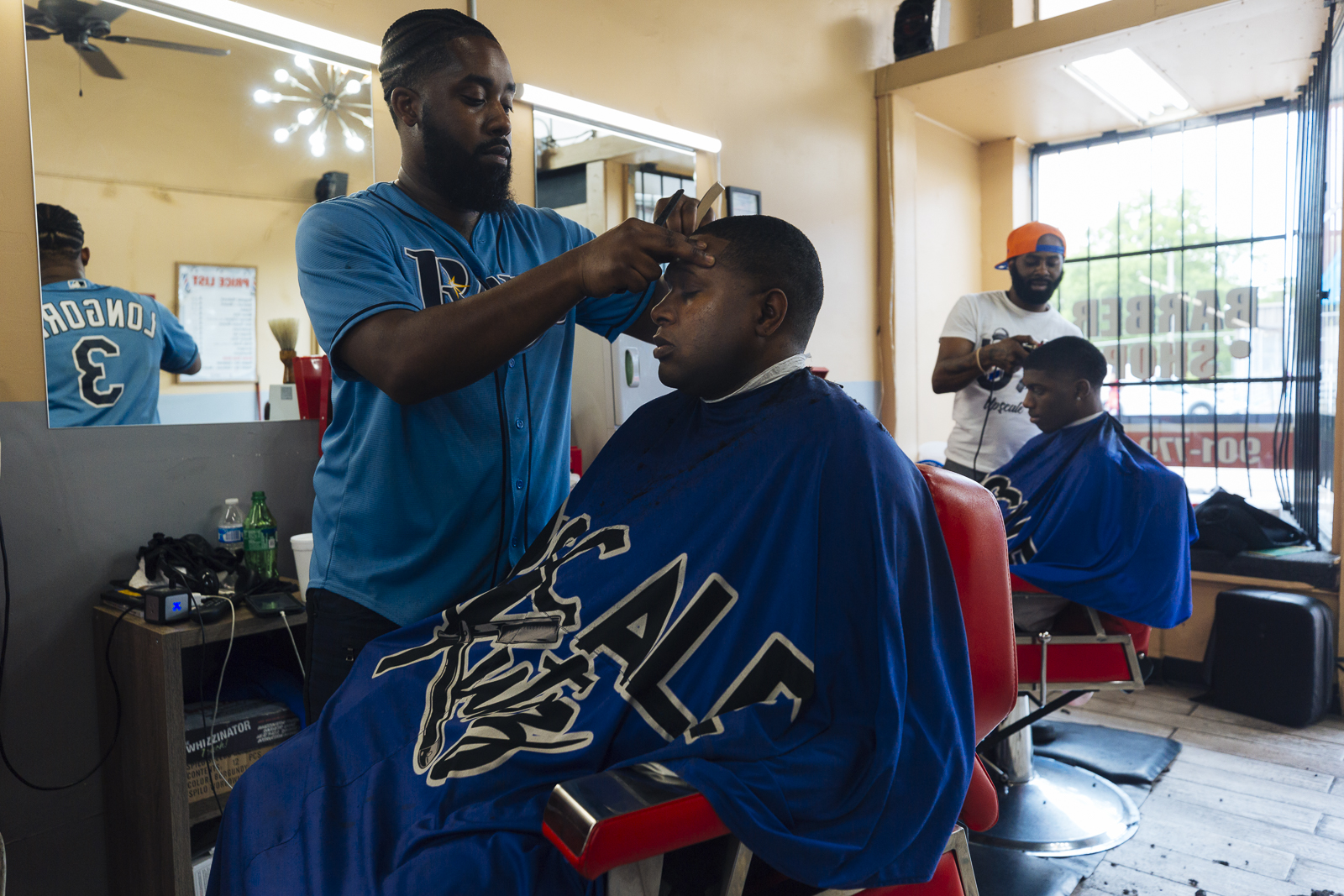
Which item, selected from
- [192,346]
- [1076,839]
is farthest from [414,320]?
[1076,839]

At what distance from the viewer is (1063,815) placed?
2.46 m

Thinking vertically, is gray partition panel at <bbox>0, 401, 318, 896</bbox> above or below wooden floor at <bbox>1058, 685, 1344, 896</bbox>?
above

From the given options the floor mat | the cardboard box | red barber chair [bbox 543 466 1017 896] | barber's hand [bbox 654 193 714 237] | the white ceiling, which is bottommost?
the floor mat

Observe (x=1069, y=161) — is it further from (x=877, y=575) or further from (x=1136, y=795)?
(x=877, y=575)

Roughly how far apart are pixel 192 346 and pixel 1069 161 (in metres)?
5.05

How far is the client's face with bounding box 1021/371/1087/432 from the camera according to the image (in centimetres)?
263

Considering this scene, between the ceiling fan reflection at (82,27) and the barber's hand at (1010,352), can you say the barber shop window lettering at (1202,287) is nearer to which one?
the barber's hand at (1010,352)

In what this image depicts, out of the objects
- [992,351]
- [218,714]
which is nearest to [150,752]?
[218,714]

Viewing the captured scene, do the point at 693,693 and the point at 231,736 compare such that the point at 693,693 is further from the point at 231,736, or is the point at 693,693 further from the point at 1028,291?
the point at 1028,291

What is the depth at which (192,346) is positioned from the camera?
2102 mm

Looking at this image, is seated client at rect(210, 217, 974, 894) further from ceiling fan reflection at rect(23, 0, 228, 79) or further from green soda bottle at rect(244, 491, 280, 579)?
ceiling fan reflection at rect(23, 0, 228, 79)

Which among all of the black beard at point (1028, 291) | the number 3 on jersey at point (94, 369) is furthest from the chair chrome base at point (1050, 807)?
the number 3 on jersey at point (94, 369)

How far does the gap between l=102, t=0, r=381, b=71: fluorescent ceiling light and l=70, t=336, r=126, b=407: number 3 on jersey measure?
775mm

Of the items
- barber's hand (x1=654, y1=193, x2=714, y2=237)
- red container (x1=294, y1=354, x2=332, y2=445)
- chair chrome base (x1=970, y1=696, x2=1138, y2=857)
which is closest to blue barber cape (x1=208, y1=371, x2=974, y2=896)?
barber's hand (x1=654, y1=193, x2=714, y2=237)
